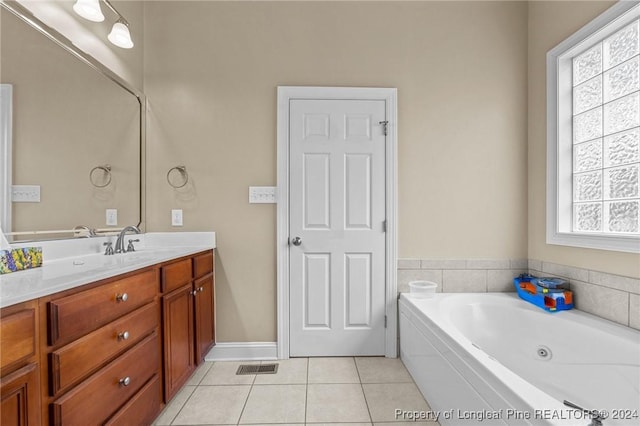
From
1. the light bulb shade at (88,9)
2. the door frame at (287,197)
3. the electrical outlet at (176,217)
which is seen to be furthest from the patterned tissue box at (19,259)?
the door frame at (287,197)

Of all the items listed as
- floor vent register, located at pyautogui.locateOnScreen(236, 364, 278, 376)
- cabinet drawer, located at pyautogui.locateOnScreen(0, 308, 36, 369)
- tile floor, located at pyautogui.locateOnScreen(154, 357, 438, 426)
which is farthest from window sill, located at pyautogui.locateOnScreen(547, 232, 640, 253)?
cabinet drawer, located at pyautogui.locateOnScreen(0, 308, 36, 369)

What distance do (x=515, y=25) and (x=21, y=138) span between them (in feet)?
10.8

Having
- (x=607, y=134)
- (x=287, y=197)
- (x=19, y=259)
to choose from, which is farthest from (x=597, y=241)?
(x=19, y=259)

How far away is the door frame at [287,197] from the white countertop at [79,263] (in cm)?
57

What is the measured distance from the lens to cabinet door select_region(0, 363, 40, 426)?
2.53 ft

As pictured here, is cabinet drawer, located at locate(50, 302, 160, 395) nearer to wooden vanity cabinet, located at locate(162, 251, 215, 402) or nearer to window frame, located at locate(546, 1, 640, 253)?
wooden vanity cabinet, located at locate(162, 251, 215, 402)

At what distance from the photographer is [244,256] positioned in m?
2.39

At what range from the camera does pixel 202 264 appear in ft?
6.99

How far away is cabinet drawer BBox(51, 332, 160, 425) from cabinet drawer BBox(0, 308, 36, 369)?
22 centimetres

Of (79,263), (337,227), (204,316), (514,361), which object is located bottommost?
(514,361)

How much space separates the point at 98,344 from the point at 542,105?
302cm

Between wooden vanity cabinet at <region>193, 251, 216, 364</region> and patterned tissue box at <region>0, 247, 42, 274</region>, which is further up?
patterned tissue box at <region>0, 247, 42, 274</region>

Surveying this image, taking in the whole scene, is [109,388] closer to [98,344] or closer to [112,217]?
[98,344]

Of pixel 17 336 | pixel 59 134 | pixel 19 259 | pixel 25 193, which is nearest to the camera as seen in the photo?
pixel 17 336
